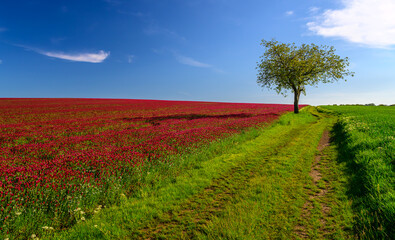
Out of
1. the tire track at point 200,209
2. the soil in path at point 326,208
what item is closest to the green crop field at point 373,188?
the soil in path at point 326,208

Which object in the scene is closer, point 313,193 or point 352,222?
point 352,222

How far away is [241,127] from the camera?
50.8 feet

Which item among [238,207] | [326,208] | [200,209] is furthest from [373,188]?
[200,209]

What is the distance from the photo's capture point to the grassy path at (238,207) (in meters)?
3.60

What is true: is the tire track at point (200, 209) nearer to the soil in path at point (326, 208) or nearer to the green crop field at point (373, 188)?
the soil in path at point (326, 208)

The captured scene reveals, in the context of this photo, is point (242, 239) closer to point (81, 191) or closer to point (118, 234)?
point (118, 234)

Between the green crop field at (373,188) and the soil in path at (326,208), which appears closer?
the green crop field at (373,188)

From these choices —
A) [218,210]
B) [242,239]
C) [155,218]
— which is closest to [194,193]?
[218,210]

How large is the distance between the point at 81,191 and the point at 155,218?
7.75ft

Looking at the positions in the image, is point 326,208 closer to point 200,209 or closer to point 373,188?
point 373,188

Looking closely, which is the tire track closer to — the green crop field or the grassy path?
the grassy path

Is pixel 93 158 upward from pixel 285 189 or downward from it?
upward

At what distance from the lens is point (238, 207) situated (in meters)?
4.38

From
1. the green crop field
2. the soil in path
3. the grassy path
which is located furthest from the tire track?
the green crop field
